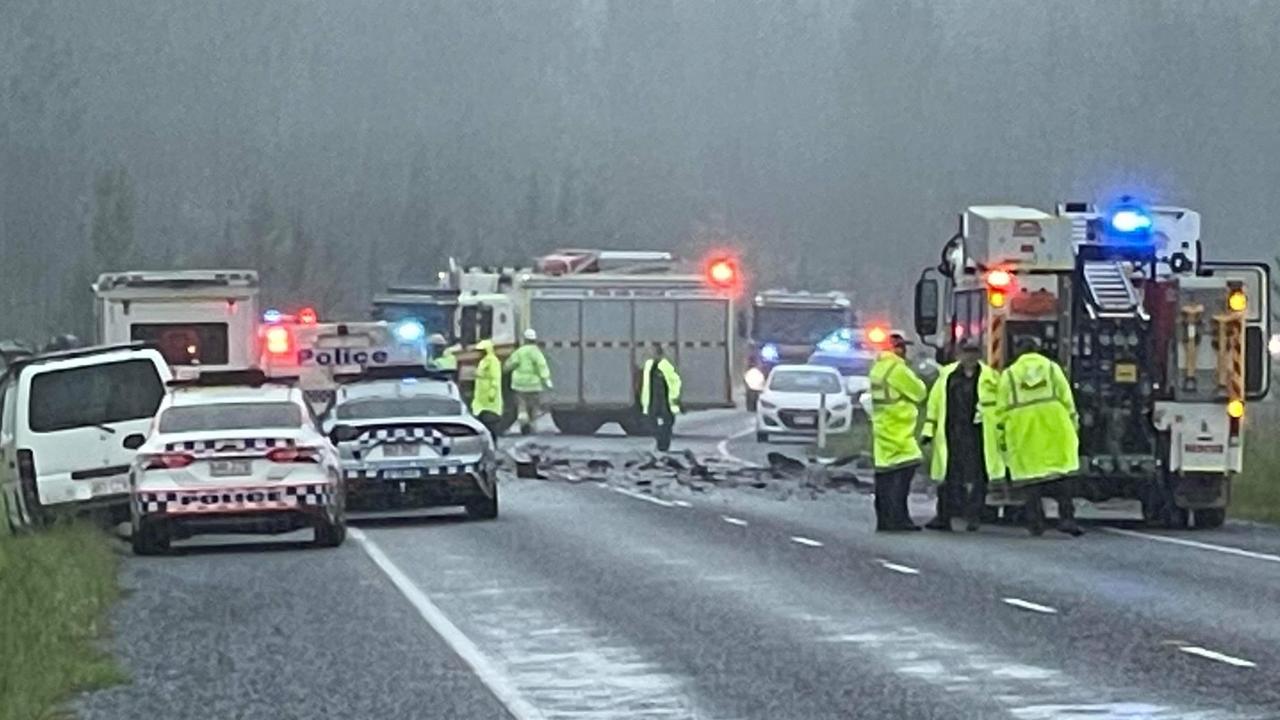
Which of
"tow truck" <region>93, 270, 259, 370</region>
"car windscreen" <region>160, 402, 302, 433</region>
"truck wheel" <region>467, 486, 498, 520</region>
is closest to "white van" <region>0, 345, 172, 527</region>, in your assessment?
"car windscreen" <region>160, 402, 302, 433</region>

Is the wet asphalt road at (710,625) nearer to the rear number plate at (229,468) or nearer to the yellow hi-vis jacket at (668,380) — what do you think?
the rear number plate at (229,468)

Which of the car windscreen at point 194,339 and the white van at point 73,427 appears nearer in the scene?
the white van at point 73,427

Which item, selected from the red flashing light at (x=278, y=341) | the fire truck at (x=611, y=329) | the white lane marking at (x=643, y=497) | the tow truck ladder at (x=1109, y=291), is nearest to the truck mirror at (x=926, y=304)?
the tow truck ladder at (x=1109, y=291)

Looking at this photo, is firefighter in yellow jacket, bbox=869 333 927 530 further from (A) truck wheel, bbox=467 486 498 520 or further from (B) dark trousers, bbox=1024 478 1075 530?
(A) truck wheel, bbox=467 486 498 520

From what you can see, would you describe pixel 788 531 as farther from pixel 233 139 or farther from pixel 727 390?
pixel 233 139

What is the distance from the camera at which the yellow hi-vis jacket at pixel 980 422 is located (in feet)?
85.5

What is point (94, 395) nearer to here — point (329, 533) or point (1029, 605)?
point (329, 533)

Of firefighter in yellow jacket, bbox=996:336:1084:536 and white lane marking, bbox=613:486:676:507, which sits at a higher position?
firefighter in yellow jacket, bbox=996:336:1084:536

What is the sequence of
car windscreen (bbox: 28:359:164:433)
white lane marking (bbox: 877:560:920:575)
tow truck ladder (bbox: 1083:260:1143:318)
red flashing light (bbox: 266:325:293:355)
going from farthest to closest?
red flashing light (bbox: 266:325:293:355) < car windscreen (bbox: 28:359:164:433) < tow truck ladder (bbox: 1083:260:1143:318) < white lane marking (bbox: 877:560:920:575)

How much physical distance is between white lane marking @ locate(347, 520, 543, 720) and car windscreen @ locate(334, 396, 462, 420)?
16.8ft

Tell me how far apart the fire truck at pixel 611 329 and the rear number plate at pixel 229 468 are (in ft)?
89.6

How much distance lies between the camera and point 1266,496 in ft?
100

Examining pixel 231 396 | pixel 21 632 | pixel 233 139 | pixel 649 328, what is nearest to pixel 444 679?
pixel 21 632

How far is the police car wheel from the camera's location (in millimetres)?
25156
